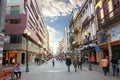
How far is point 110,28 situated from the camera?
24625mm

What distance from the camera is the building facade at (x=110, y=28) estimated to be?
72.9 feet

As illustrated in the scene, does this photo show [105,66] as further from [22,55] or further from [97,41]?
[22,55]

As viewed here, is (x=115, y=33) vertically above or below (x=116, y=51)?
above

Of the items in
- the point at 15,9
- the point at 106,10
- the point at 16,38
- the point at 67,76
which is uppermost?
the point at 15,9

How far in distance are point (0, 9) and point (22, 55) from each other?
88.3 feet

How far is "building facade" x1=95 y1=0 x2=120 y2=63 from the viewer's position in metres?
22.2

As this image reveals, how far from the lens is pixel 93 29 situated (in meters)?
34.8

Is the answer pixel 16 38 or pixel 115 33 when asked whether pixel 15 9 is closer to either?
pixel 16 38

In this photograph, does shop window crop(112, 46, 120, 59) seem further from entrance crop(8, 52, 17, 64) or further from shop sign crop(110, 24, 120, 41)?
entrance crop(8, 52, 17, 64)

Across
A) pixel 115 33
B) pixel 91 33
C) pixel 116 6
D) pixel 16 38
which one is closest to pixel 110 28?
pixel 115 33

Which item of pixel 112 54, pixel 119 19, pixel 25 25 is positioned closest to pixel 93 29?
pixel 112 54

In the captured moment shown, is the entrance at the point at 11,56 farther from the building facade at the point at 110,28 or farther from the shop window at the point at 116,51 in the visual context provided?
the shop window at the point at 116,51

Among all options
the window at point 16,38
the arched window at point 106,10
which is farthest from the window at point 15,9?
Answer: the arched window at point 106,10

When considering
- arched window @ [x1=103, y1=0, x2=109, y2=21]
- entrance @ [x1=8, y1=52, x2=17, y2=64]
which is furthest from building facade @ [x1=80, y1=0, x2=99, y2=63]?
entrance @ [x1=8, y1=52, x2=17, y2=64]
